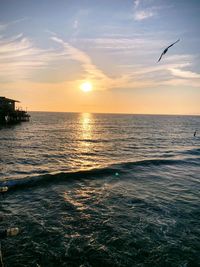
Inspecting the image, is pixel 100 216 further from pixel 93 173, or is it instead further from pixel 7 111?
pixel 7 111

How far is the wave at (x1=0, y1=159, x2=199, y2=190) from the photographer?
20.4 metres

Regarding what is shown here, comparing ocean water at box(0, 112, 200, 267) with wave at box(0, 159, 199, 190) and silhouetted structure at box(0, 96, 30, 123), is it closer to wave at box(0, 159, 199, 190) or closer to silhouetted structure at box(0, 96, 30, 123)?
wave at box(0, 159, 199, 190)

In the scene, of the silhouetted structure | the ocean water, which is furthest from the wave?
the silhouetted structure

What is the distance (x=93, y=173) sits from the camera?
24812 millimetres

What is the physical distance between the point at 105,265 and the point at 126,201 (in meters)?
7.17

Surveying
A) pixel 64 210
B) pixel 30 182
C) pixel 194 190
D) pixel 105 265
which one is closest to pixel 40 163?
pixel 30 182

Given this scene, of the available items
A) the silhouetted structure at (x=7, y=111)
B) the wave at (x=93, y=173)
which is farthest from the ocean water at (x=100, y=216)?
the silhouetted structure at (x=7, y=111)

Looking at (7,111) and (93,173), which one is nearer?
(93,173)

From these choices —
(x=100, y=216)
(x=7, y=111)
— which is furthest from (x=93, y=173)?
(x=7, y=111)

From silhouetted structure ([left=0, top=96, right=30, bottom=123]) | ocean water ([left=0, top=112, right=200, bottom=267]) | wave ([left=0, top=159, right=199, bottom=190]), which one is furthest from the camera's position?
silhouetted structure ([left=0, top=96, right=30, bottom=123])

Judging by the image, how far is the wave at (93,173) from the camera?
2044 cm

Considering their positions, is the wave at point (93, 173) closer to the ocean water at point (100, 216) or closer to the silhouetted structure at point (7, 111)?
the ocean water at point (100, 216)

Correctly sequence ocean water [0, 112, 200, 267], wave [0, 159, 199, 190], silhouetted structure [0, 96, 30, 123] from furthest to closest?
silhouetted structure [0, 96, 30, 123] < wave [0, 159, 199, 190] < ocean water [0, 112, 200, 267]

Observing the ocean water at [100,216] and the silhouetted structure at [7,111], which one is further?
the silhouetted structure at [7,111]
